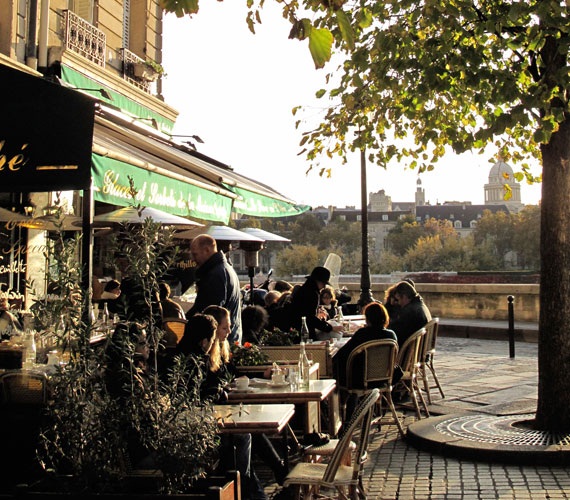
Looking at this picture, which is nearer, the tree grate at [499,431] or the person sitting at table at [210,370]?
the person sitting at table at [210,370]

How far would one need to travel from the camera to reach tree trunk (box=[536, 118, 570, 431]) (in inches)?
278

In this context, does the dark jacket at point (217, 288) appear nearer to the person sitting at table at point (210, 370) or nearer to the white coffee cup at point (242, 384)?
the white coffee cup at point (242, 384)

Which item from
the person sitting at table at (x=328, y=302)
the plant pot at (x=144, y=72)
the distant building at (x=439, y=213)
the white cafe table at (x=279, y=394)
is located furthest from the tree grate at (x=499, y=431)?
the distant building at (x=439, y=213)

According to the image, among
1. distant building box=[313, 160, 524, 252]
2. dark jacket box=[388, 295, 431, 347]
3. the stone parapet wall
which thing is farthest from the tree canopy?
distant building box=[313, 160, 524, 252]

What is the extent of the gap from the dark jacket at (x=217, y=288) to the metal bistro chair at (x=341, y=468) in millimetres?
2209

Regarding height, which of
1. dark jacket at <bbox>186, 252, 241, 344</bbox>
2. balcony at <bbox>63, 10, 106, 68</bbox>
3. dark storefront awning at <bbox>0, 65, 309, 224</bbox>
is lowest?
dark jacket at <bbox>186, 252, 241, 344</bbox>

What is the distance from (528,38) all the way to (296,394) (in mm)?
3672

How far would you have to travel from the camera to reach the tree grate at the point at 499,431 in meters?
6.70

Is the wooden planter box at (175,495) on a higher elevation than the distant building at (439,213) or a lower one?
lower

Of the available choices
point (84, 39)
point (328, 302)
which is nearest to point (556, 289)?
point (328, 302)

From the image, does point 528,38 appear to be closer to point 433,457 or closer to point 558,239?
point 558,239

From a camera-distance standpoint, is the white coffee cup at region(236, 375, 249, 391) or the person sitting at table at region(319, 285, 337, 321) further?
the person sitting at table at region(319, 285, 337, 321)

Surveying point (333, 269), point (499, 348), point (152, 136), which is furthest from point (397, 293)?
point (333, 269)

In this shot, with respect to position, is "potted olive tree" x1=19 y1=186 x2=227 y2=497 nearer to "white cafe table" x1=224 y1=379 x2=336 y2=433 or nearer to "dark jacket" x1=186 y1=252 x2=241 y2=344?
"white cafe table" x1=224 y1=379 x2=336 y2=433
